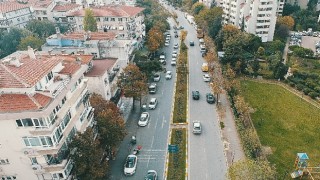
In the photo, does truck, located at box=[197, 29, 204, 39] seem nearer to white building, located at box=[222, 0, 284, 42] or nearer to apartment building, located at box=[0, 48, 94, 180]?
white building, located at box=[222, 0, 284, 42]

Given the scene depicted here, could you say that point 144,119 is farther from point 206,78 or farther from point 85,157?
point 206,78

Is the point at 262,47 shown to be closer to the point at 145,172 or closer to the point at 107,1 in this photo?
the point at 145,172

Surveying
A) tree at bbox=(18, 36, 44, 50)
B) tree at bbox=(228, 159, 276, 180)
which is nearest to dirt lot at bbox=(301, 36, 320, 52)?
tree at bbox=(228, 159, 276, 180)

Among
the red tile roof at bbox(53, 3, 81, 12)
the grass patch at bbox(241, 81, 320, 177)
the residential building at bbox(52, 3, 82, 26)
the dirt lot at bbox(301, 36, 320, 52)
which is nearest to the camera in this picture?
the grass patch at bbox(241, 81, 320, 177)

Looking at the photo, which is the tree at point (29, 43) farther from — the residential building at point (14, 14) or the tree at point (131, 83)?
the tree at point (131, 83)

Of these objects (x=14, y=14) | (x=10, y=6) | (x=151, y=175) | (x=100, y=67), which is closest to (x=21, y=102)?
(x=151, y=175)
